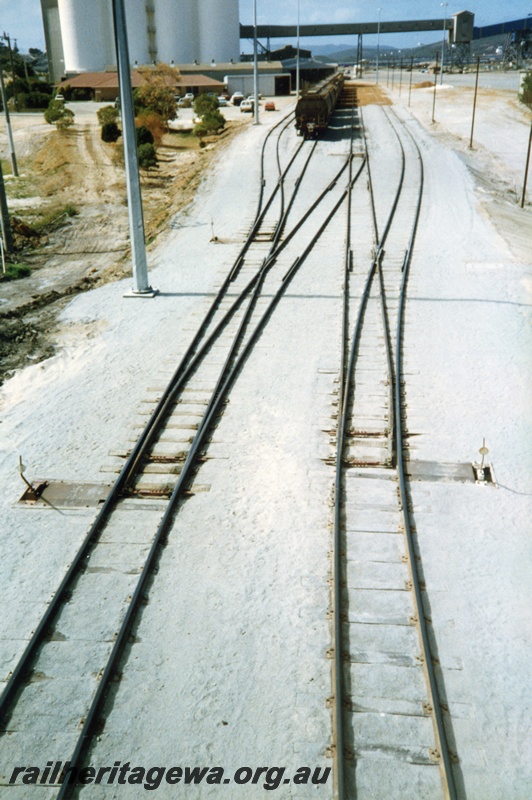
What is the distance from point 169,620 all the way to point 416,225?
1891 centimetres

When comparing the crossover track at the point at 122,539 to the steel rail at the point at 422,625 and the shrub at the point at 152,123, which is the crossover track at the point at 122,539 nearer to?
the steel rail at the point at 422,625

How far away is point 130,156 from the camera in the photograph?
16.2 m

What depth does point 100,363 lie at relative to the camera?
1420 cm

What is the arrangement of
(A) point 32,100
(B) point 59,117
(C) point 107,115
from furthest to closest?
(A) point 32,100, (B) point 59,117, (C) point 107,115

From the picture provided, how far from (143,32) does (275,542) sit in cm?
11355

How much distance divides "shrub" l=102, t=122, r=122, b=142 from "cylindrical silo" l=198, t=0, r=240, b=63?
Result: 72.5 meters

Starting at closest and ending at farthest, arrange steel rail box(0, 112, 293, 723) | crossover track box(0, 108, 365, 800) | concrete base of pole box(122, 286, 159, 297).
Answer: crossover track box(0, 108, 365, 800) → steel rail box(0, 112, 293, 723) → concrete base of pole box(122, 286, 159, 297)

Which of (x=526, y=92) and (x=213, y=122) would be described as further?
(x=526, y=92)

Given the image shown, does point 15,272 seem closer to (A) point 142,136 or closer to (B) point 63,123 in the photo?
(A) point 142,136

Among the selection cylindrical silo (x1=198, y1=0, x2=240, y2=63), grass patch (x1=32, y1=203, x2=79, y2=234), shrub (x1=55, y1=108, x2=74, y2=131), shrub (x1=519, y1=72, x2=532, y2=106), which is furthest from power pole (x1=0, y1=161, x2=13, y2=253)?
cylindrical silo (x1=198, y1=0, x2=240, y2=63)

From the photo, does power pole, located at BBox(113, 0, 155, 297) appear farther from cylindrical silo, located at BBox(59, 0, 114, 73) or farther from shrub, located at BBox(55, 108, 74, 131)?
cylindrical silo, located at BBox(59, 0, 114, 73)

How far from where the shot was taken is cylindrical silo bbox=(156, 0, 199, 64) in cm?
10375

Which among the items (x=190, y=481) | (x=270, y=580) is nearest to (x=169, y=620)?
(x=270, y=580)

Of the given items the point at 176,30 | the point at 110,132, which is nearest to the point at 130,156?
the point at 110,132
